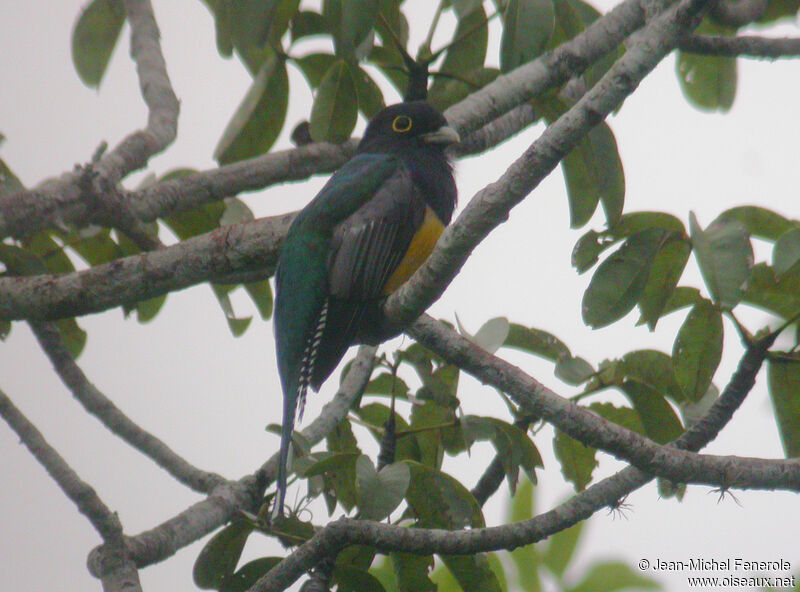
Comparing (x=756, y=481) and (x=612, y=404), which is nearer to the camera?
(x=756, y=481)

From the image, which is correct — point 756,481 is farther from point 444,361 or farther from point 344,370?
point 344,370

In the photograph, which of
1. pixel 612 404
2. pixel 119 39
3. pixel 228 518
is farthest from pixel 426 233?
pixel 119 39

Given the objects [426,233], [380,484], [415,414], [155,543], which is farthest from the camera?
[426,233]

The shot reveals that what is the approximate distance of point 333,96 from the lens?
170 inches

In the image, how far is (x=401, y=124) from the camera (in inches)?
190

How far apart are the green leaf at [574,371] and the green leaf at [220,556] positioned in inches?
46.8

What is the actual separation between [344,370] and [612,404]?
1224mm

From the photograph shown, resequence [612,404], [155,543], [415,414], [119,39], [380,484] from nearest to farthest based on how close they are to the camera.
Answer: [380,484] < [155,543] < [612,404] < [415,414] < [119,39]

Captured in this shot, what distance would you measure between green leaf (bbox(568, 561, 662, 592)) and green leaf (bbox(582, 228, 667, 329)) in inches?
47.1

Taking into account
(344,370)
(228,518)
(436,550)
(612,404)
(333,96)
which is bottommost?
(436,550)

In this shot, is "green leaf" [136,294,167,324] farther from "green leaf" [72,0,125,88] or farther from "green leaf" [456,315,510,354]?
"green leaf" [456,315,510,354]

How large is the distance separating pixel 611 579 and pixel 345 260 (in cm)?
166

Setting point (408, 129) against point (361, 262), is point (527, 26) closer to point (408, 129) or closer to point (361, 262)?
point (408, 129)

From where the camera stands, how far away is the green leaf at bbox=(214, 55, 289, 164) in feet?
14.7
